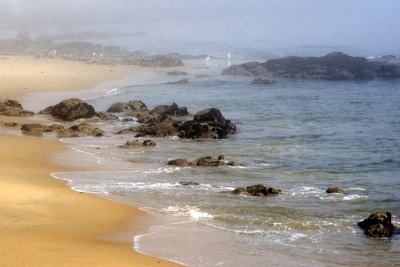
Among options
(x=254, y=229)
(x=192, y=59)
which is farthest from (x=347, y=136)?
(x=192, y=59)

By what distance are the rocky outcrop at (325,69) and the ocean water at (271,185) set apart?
2580 cm

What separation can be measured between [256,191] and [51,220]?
6740mm

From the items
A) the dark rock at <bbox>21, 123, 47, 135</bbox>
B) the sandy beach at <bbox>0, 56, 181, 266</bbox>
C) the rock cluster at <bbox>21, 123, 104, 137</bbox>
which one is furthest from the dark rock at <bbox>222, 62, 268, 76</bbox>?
the sandy beach at <bbox>0, 56, 181, 266</bbox>

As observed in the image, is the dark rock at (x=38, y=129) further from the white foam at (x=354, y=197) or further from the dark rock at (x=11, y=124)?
the white foam at (x=354, y=197)

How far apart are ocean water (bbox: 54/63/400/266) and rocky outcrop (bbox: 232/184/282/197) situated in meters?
0.32

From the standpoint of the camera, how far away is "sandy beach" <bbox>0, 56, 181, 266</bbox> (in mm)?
11609

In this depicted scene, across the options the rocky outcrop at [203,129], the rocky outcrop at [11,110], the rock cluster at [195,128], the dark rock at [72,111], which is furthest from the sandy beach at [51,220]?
the rocky outcrop at [11,110]

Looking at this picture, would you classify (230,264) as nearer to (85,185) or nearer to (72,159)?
(85,185)

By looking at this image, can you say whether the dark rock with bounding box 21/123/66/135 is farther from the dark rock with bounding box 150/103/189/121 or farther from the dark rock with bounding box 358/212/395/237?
the dark rock with bounding box 358/212/395/237

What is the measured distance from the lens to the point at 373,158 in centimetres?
2525

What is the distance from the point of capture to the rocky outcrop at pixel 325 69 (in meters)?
67.4

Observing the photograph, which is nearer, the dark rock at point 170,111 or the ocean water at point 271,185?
the ocean water at point 271,185

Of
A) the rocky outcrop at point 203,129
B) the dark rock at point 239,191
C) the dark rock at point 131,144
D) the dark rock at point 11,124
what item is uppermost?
the dark rock at point 11,124

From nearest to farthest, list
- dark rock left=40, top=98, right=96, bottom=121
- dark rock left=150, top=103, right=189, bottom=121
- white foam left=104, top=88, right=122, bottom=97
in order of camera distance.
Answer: dark rock left=40, top=98, right=96, bottom=121 < dark rock left=150, top=103, right=189, bottom=121 < white foam left=104, top=88, right=122, bottom=97
